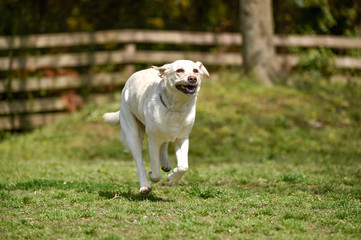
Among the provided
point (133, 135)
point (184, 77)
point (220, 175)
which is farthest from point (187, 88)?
point (220, 175)

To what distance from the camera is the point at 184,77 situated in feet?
20.7

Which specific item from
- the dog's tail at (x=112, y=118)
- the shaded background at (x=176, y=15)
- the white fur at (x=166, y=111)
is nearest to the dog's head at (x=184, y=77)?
the white fur at (x=166, y=111)

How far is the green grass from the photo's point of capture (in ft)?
18.7

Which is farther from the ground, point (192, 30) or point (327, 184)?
point (192, 30)

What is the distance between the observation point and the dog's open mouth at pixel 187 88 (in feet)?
20.8

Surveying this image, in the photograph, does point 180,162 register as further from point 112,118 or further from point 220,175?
point 220,175

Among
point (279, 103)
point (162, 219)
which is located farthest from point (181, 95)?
point (279, 103)

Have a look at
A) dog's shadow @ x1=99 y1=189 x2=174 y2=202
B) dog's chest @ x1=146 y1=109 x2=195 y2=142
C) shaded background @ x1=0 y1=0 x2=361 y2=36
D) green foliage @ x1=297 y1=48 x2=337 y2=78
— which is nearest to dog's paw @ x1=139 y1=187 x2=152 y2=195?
dog's shadow @ x1=99 y1=189 x2=174 y2=202

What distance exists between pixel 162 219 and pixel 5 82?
11084 mm

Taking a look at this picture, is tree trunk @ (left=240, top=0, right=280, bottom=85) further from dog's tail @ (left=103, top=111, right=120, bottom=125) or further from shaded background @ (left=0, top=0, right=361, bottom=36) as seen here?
dog's tail @ (left=103, top=111, right=120, bottom=125)

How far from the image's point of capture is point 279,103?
14.6m

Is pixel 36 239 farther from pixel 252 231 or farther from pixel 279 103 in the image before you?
pixel 279 103

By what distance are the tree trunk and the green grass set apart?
52cm

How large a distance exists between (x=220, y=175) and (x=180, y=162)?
2.49 m
